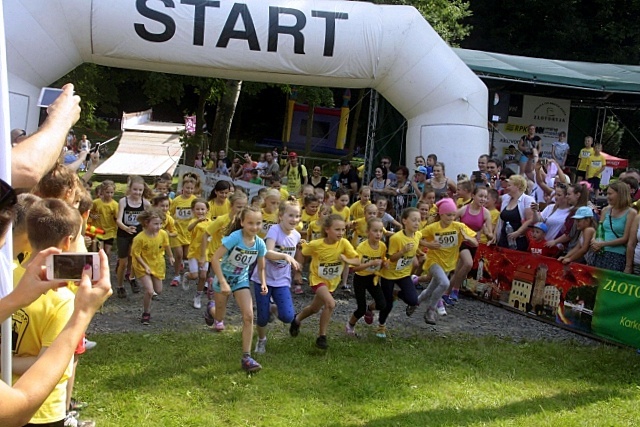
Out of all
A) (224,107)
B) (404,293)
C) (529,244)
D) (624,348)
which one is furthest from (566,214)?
(224,107)

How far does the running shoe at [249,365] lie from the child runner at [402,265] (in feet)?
6.06

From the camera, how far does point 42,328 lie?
302cm

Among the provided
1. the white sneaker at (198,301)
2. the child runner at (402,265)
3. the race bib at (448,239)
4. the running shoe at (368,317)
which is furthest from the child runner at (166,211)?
the race bib at (448,239)

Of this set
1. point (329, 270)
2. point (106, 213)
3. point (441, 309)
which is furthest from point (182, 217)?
point (441, 309)

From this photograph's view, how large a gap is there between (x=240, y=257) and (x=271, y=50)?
655 cm

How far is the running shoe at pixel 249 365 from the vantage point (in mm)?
6094

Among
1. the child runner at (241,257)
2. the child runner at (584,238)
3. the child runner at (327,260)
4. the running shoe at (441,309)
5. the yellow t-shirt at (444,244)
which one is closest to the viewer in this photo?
the child runner at (241,257)

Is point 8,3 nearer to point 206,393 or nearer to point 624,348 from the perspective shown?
point 206,393

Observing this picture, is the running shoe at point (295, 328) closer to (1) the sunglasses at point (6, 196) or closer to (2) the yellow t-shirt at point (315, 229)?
(2) the yellow t-shirt at point (315, 229)

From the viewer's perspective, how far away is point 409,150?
13.3 m

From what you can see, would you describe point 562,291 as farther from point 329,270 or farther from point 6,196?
point 6,196

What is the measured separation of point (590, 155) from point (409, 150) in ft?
15.6

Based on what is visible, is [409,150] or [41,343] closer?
[41,343]

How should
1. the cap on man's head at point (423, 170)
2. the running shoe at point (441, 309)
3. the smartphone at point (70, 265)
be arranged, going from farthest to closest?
the cap on man's head at point (423, 170) < the running shoe at point (441, 309) < the smartphone at point (70, 265)
